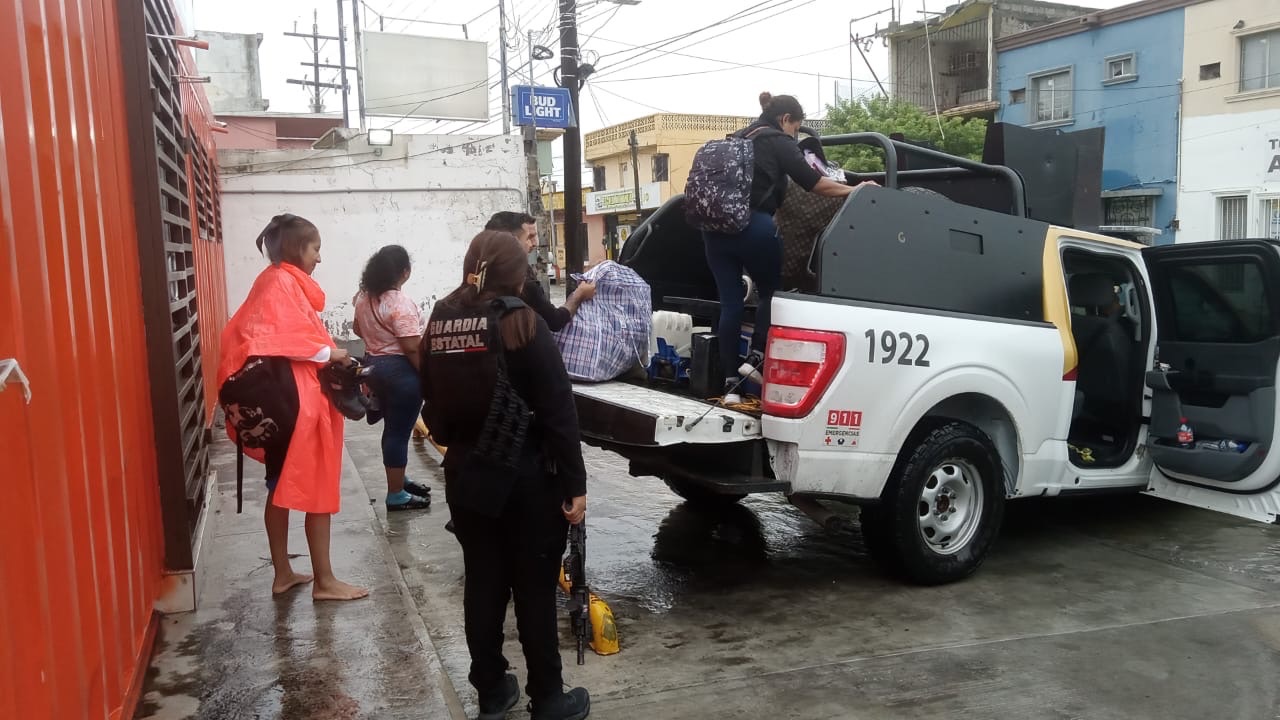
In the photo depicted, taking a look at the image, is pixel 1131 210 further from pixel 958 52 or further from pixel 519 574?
pixel 519 574

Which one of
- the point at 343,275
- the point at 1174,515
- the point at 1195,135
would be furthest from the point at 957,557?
the point at 1195,135

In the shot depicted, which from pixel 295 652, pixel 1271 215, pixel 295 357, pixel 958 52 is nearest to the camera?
pixel 295 652

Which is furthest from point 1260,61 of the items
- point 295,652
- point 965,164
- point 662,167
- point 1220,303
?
point 662,167

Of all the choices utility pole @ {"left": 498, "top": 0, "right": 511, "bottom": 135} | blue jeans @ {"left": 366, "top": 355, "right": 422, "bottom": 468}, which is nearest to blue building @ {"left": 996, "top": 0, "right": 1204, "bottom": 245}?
utility pole @ {"left": 498, "top": 0, "right": 511, "bottom": 135}

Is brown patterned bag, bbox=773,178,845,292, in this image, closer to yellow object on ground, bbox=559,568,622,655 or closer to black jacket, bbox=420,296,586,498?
yellow object on ground, bbox=559,568,622,655

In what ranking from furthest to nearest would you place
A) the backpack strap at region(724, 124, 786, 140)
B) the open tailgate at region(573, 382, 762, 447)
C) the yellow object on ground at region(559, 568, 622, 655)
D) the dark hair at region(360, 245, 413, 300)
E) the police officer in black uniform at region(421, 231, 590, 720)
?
the dark hair at region(360, 245, 413, 300), the backpack strap at region(724, 124, 786, 140), the open tailgate at region(573, 382, 762, 447), the yellow object on ground at region(559, 568, 622, 655), the police officer in black uniform at region(421, 231, 590, 720)

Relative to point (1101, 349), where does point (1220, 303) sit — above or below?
above

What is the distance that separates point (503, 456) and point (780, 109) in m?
2.78

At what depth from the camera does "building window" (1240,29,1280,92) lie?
71.2 feet

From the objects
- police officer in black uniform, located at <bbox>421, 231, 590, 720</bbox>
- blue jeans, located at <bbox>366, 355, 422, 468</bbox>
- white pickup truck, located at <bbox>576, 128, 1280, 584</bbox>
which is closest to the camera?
police officer in black uniform, located at <bbox>421, 231, 590, 720</bbox>

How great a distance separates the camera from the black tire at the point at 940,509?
469 centimetres

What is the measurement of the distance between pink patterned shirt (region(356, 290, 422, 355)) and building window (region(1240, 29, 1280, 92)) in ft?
73.5

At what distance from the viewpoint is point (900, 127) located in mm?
28391

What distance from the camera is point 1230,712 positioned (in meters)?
3.61
